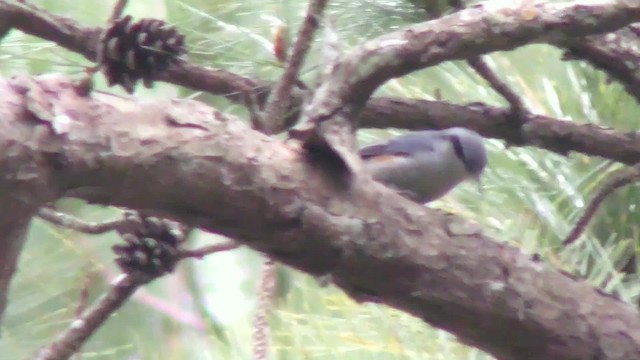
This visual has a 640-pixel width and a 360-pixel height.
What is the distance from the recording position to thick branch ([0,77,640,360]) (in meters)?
0.43

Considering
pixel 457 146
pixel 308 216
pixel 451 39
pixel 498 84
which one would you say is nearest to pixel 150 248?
pixel 308 216

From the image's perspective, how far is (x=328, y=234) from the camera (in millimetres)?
510

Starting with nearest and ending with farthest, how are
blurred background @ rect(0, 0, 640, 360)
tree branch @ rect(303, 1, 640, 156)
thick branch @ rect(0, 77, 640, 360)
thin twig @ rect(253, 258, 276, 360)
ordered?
thick branch @ rect(0, 77, 640, 360), tree branch @ rect(303, 1, 640, 156), thin twig @ rect(253, 258, 276, 360), blurred background @ rect(0, 0, 640, 360)

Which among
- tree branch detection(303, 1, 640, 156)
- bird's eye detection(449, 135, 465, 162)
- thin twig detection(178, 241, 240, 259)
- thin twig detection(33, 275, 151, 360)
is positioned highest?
tree branch detection(303, 1, 640, 156)

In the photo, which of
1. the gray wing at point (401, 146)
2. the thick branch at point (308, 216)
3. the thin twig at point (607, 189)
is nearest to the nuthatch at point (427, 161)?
the gray wing at point (401, 146)

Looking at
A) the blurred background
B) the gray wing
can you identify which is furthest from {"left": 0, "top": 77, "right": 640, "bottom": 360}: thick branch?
the gray wing

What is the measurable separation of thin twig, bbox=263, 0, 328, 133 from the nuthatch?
28 centimetres

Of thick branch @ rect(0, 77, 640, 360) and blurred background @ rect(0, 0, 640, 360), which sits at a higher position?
thick branch @ rect(0, 77, 640, 360)

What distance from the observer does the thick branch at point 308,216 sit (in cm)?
43

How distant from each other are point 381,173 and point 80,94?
45cm

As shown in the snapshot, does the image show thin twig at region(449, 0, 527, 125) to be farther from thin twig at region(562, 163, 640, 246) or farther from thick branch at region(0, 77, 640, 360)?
thick branch at region(0, 77, 640, 360)

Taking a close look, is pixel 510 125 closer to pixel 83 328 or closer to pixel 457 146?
pixel 457 146

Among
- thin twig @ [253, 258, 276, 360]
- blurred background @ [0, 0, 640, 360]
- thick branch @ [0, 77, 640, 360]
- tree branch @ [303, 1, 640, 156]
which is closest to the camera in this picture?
thick branch @ [0, 77, 640, 360]

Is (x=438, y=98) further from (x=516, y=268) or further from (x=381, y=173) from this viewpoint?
(x=516, y=268)
